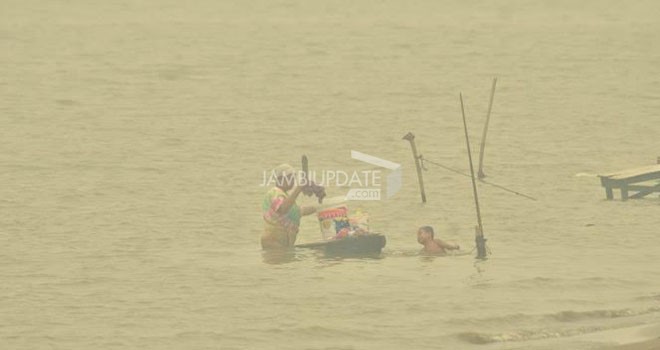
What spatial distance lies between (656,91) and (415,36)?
314 inches

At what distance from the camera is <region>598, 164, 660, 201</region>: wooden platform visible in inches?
958

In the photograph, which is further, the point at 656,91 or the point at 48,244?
the point at 656,91

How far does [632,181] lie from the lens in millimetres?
24578

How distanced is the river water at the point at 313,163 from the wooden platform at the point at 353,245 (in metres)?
0.14

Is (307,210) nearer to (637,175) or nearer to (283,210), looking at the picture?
(283,210)

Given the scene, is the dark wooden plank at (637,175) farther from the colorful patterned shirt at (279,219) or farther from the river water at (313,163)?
the colorful patterned shirt at (279,219)

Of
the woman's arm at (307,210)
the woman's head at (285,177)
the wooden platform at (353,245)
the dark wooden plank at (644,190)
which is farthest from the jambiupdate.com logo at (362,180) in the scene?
the woman's head at (285,177)

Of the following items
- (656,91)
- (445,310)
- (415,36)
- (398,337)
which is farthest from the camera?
(415,36)

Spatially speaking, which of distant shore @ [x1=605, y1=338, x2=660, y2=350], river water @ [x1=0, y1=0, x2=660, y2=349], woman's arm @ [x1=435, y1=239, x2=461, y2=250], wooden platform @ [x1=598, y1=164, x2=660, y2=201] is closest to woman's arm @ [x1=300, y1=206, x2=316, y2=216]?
river water @ [x1=0, y1=0, x2=660, y2=349]

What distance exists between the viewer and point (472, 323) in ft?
55.7

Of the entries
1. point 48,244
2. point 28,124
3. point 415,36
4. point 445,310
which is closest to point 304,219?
point 48,244

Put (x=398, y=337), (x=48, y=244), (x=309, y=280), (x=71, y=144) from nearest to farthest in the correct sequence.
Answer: (x=398, y=337)
(x=309, y=280)
(x=48, y=244)
(x=71, y=144)

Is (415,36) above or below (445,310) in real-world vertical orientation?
above

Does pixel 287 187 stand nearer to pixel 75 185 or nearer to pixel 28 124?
pixel 75 185
